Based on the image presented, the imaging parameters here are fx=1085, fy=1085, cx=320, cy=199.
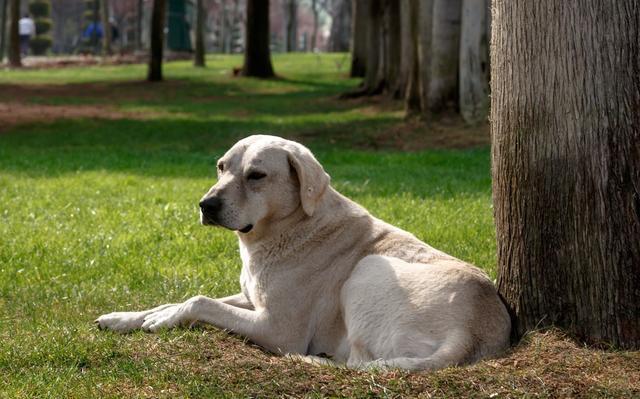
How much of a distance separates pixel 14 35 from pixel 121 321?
121 ft

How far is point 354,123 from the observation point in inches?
840

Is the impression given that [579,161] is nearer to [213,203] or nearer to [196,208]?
[213,203]

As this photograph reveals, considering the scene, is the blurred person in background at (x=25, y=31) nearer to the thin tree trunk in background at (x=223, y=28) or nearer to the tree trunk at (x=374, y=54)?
the thin tree trunk in background at (x=223, y=28)

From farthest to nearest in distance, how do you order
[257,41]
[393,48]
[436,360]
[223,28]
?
[223,28] → [257,41] → [393,48] → [436,360]

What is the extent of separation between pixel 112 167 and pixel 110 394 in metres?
9.94

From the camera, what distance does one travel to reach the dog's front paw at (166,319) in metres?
6.11

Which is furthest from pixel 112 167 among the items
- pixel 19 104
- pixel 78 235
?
pixel 19 104

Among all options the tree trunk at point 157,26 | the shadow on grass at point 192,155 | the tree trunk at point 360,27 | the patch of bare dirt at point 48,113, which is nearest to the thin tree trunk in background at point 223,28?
Result: the tree trunk at point 360,27

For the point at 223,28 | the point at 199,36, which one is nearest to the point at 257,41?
the point at 199,36

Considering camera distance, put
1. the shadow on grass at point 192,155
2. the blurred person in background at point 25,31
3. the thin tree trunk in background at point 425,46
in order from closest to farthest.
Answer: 1. the shadow on grass at point 192,155
2. the thin tree trunk in background at point 425,46
3. the blurred person in background at point 25,31

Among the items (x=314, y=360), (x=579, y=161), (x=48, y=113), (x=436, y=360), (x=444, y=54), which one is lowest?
(x=48, y=113)

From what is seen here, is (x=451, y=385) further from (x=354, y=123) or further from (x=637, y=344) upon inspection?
(x=354, y=123)

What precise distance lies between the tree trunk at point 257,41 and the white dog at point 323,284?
28.3 meters

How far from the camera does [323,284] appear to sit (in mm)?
6078
